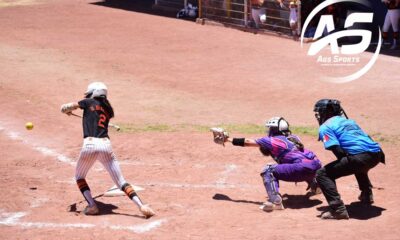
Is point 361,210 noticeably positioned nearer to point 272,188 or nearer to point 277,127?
point 272,188

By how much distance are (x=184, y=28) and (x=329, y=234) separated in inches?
726

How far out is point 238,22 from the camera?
26234mm

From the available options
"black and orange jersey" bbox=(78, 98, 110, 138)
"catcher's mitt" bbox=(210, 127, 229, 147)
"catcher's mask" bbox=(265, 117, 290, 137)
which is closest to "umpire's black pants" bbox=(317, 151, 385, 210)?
"catcher's mask" bbox=(265, 117, 290, 137)

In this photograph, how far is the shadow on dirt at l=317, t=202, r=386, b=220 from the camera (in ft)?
31.1

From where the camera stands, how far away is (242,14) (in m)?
26.0

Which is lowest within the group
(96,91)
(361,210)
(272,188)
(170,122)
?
(170,122)

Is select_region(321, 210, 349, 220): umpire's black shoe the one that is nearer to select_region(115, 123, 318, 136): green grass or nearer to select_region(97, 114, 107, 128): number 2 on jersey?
select_region(97, 114, 107, 128): number 2 on jersey

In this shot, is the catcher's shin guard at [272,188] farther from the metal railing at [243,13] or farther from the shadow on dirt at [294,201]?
the metal railing at [243,13]

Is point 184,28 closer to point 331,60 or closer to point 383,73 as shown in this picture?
point 331,60

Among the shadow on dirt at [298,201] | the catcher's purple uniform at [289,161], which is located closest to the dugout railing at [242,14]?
the shadow on dirt at [298,201]

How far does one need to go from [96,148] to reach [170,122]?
19.6 feet

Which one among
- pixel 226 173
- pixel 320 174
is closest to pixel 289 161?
pixel 320 174

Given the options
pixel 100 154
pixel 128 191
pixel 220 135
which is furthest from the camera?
pixel 220 135

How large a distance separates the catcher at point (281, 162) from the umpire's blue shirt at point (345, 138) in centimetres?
66
